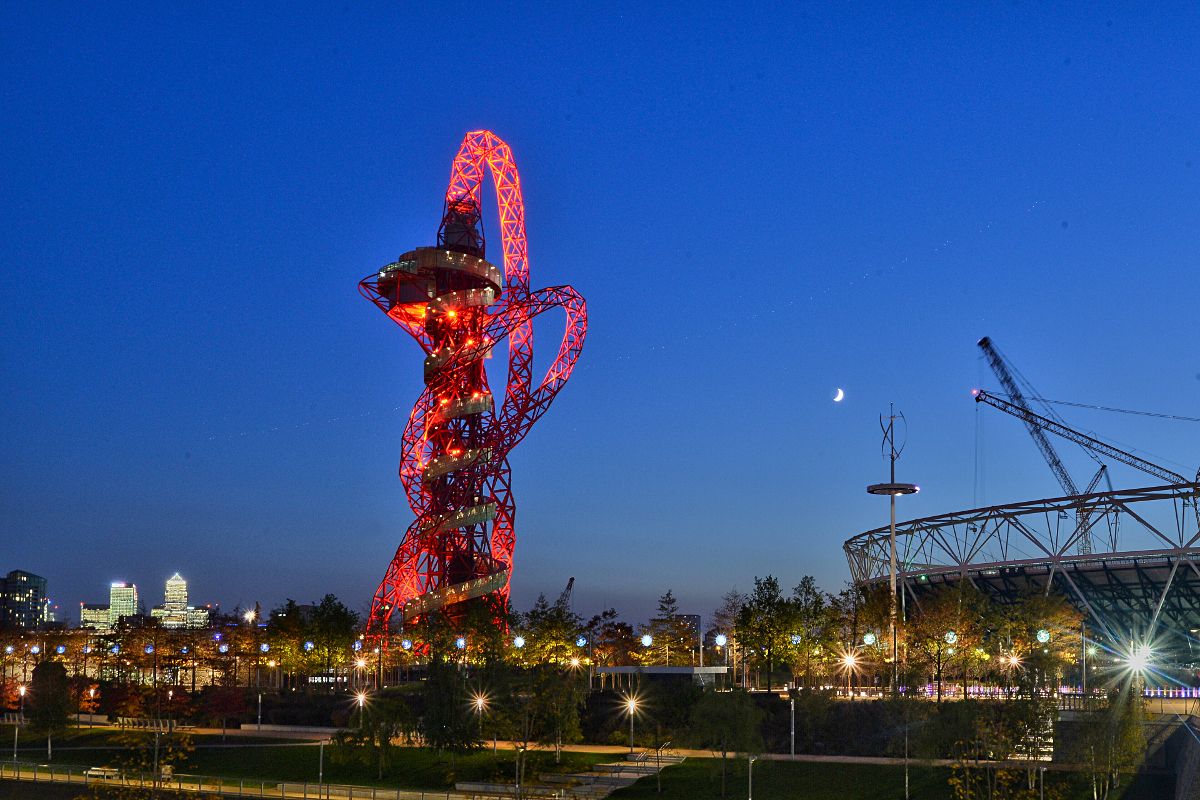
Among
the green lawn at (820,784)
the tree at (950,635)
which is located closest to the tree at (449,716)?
the green lawn at (820,784)

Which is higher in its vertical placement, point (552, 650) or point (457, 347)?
point (457, 347)

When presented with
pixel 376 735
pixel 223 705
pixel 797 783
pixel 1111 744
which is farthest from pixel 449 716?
pixel 1111 744

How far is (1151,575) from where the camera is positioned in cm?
11025

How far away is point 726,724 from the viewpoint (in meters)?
55.4

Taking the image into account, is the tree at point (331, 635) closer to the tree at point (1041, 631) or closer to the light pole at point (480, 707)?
the light pole at point (480, 707)

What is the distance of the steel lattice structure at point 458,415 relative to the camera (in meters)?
93.8

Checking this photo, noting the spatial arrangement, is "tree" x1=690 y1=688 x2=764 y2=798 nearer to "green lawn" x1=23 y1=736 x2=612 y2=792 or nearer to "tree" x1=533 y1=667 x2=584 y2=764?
"green lawn" x1=23 y1=736 x2=612 y2=792

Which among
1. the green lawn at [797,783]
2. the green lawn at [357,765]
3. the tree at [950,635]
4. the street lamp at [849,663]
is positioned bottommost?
the green lawn at [357,765]

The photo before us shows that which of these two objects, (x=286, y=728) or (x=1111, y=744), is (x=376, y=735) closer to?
(x=286, y=728)

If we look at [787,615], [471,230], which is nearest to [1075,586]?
[787,615]

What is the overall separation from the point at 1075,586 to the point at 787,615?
38.8 metres

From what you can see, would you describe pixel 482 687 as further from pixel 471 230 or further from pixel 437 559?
pixel 471 230

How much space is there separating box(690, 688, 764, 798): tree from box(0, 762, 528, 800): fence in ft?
33.4

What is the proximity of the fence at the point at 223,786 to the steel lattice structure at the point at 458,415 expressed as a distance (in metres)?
34.5
